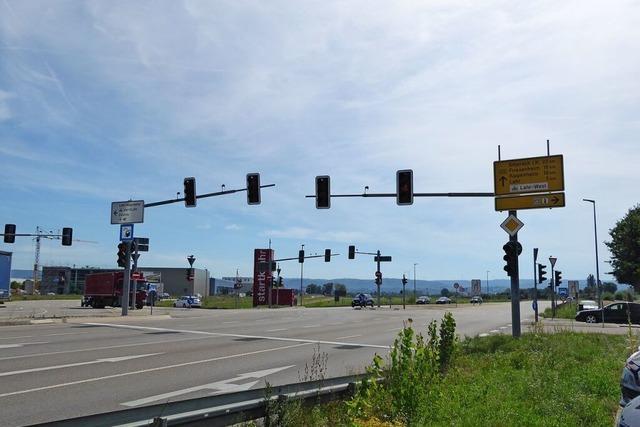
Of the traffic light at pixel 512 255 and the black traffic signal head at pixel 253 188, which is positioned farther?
the black traffic signal head at pixel 253 188

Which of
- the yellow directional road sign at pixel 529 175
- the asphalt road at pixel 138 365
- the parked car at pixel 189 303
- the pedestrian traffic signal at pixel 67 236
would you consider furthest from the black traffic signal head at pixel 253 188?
the parked car at pixel 189 303

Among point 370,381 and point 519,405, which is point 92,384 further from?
point 519,405

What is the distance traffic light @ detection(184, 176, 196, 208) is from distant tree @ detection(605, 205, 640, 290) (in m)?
49.1

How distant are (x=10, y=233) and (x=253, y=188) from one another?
25.5 metres

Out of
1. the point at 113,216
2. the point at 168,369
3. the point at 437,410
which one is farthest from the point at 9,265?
the point at 437,410

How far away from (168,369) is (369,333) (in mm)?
13989

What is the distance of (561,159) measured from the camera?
18.8 metres

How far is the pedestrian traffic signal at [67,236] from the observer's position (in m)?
45.8

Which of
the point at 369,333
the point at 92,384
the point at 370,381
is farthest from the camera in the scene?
the point at 369,333

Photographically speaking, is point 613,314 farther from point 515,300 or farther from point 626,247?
point 626,247

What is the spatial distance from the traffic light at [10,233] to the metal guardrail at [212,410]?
42892mm

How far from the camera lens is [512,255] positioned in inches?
704

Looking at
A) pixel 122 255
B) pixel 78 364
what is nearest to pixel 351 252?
pixel 122 255

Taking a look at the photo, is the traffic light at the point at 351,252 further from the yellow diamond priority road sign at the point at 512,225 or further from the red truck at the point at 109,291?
the yellow diamond priority road sign at the point at 512,225
